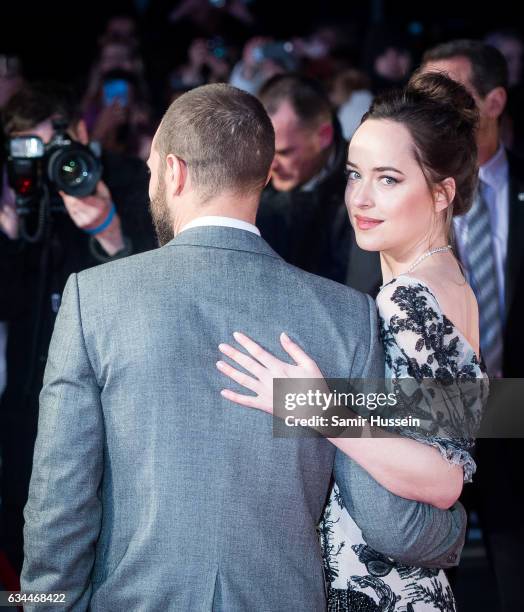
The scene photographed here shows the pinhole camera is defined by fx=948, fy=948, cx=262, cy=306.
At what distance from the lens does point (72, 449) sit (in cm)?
173

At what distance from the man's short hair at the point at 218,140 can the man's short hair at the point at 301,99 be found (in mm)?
1937

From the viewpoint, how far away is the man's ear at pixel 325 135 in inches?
152

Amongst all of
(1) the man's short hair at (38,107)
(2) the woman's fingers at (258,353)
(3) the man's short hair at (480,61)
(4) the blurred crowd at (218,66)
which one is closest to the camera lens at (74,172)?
(1) the man's short hair at (38,107)

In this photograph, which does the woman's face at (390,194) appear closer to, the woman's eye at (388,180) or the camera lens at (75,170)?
the woman's eye at (388,180)

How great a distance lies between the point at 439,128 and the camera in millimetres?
2217

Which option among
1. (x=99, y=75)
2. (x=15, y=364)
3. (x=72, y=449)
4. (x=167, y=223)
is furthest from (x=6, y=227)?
(x=99, y=75)

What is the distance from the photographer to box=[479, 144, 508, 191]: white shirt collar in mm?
3318

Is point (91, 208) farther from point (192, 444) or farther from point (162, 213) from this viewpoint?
point (192, 444)

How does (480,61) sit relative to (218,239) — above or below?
above

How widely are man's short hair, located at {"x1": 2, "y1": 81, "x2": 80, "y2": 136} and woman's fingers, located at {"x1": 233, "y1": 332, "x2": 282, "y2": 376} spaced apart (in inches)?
74.7

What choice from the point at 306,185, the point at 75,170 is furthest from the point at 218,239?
the point at 306,185

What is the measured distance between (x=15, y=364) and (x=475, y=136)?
1.80 meters

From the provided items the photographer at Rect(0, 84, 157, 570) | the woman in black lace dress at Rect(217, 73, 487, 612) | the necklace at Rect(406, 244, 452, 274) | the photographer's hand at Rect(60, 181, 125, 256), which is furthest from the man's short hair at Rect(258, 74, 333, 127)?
the necklace at Rect(406, 244, 452, 274)

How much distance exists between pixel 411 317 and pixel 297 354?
0.28 metres
